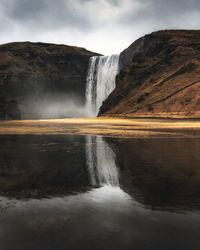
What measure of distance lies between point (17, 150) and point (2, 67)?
65.7m

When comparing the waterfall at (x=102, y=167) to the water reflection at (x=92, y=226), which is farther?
the waterfall at (x=102, y=167)

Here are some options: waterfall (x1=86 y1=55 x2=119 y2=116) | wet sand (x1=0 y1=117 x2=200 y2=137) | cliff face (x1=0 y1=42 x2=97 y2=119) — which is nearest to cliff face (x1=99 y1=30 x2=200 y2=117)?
waterfall (x1=86 y1=55 x2=119 y2=116)

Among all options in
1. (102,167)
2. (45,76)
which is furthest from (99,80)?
(102,167)

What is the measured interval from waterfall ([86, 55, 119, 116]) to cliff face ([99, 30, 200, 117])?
347cm

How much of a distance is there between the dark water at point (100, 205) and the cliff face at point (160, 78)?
37.0 metres

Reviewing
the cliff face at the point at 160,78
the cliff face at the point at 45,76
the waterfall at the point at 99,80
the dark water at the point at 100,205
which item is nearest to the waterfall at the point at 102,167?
the dark water at the point at 100,205

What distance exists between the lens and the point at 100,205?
378cm

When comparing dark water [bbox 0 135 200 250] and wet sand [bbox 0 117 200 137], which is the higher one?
dark water [bbox 0 135 200 250]

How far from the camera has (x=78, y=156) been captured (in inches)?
338

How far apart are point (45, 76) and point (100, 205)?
76.7m

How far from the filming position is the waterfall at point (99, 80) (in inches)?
2761

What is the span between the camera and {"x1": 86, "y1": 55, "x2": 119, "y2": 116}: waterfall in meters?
70.1

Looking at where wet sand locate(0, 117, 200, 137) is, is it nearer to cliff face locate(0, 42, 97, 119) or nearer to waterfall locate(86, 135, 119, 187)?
waterfall locate(86, 135, 119, 187)

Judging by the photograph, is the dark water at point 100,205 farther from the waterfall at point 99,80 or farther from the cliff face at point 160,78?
the waterfall at point 99,80
